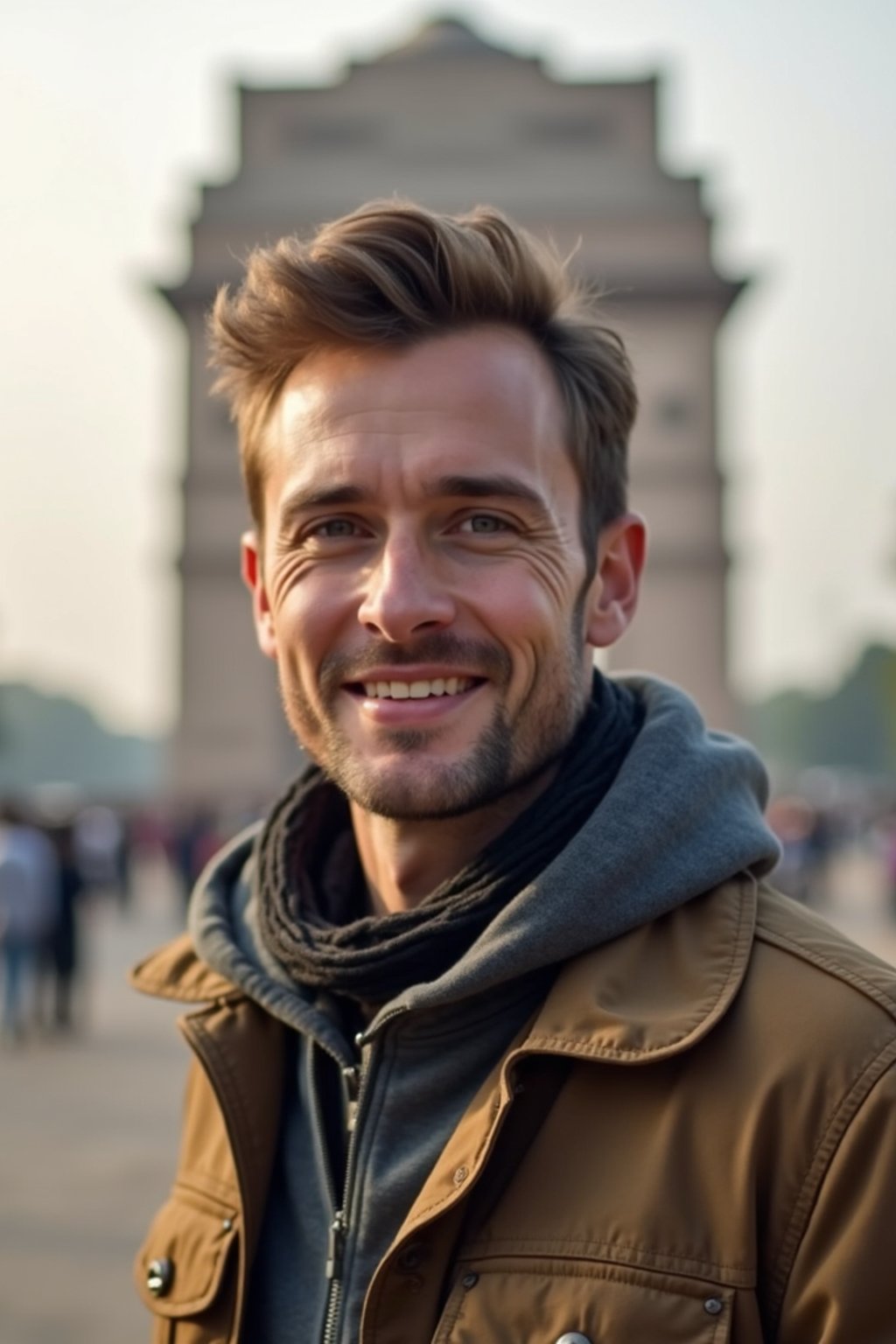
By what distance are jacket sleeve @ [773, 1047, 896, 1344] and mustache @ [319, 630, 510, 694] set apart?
62 centimetres

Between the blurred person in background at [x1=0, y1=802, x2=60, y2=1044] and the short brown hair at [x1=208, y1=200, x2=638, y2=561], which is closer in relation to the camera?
the short brown hair at [x1=208, y1=200, x2=638, y2=561]

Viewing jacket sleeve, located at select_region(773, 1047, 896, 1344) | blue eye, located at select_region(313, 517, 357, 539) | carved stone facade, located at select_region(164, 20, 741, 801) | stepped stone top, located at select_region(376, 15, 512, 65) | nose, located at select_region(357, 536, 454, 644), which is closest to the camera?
jacket sleeve, located at select_region(773, 1047, 896, 1344)

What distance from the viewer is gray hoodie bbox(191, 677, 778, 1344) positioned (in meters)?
1.77

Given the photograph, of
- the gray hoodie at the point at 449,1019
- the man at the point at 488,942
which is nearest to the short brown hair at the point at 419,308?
the man at the point at 488,942

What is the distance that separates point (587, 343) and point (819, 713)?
99.9 metres

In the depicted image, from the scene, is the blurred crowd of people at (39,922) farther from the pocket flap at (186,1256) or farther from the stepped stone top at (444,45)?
the stepped stone top at (444,45)

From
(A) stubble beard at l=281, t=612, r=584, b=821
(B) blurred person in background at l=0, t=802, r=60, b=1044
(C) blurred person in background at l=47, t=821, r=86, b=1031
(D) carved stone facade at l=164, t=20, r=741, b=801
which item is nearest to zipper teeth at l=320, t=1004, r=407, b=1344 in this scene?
(A) stubble beard at l=281, t=612, r=584, b=821

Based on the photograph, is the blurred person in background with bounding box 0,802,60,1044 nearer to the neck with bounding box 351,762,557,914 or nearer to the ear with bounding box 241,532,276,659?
the ear with bounding box 241,532,276,659

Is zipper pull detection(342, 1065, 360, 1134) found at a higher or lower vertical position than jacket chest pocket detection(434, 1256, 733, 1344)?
higher

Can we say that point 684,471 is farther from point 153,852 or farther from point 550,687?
point 550,687

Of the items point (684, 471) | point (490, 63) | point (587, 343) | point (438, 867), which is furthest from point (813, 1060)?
point (490, 63)

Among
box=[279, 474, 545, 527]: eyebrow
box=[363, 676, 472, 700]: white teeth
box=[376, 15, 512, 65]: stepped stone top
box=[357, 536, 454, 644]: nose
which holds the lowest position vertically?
box=[363, 676, 472, 700]: white teeth

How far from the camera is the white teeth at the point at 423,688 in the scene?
1896 mm

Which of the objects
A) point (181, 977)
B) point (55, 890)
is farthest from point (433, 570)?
point (55, 890)
